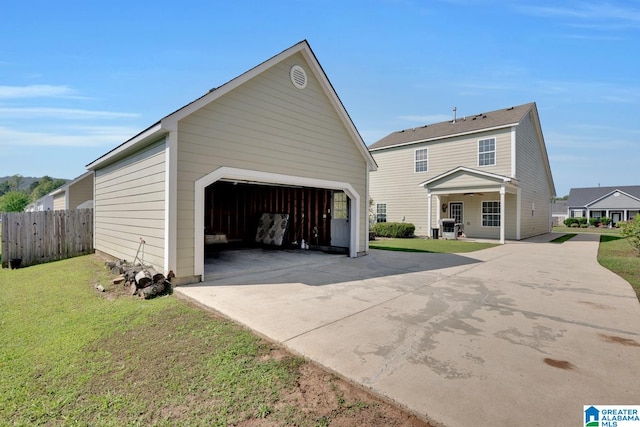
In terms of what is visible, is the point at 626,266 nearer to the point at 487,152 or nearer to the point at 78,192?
the point at 487,152

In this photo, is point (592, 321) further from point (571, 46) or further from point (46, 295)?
point (46, 295)

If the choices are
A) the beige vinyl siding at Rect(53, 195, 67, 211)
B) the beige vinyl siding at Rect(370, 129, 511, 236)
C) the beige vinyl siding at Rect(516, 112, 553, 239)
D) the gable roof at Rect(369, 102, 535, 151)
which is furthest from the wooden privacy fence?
the beige vinyl siding at Rect(516, 112, 553, 239)

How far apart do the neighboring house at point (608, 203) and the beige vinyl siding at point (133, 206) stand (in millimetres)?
50232

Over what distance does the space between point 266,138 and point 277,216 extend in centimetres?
480

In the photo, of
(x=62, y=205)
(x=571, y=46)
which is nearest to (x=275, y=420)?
(x=571, y=46)

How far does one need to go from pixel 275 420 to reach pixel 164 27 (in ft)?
30.5

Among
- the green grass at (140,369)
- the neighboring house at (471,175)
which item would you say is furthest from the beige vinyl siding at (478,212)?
the green grass at (140,369)

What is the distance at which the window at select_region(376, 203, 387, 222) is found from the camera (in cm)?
2141

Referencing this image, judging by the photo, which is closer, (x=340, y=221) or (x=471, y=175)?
(x=340, y=221)

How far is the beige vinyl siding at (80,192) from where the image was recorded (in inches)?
673

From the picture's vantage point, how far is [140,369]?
2.89 m

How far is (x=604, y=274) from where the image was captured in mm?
7332

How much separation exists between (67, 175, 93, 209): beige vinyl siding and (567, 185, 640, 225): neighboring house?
54.6 metres

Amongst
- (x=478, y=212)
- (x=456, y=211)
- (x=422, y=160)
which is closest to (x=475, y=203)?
(x=478, y=212)
